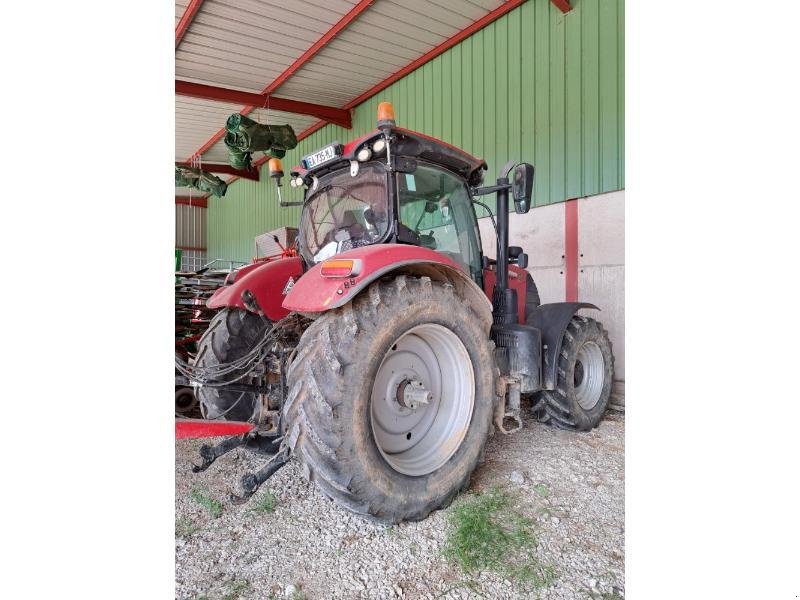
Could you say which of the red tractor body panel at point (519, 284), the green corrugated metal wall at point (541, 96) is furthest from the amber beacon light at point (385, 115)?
the green corrugated metal wall at point (541, 96)

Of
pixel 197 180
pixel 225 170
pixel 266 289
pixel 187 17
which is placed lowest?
pixel 266 289

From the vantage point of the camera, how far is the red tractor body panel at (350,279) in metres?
1.91

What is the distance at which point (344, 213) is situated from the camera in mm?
2697

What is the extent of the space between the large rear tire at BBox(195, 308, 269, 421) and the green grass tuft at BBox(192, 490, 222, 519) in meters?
0.50

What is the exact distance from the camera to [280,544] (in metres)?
1.96

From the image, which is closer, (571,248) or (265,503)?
(265,503)

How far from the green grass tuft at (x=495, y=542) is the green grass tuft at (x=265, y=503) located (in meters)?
0.86

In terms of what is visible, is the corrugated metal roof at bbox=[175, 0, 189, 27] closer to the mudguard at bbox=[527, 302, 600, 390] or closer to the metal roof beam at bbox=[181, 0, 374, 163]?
the metal roof beam at bbox=[181, 0, 374, 163]

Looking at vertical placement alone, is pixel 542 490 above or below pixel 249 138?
below

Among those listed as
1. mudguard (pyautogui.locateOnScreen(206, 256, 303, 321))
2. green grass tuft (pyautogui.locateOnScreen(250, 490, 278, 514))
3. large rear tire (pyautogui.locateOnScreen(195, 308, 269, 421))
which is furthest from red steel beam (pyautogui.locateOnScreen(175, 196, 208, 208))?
green grass tuft (pyautogui.locateOnScreen(250, 490, 278, 514))

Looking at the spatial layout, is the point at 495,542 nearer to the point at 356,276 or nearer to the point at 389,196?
the point at 356,276

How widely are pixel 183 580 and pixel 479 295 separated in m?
1.79

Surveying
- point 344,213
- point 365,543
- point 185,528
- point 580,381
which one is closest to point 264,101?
point 344,213

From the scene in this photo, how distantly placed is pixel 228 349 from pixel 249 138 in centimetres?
454
